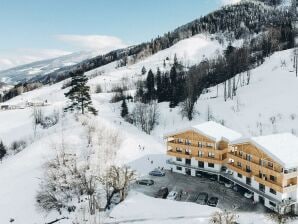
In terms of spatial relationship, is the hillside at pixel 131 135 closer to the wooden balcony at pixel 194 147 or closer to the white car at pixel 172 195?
the white car at pixel 172 195

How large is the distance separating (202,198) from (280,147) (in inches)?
507

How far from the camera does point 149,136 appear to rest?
281 feet

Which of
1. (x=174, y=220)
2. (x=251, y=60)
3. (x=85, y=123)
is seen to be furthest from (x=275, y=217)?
(x=251, y=60)

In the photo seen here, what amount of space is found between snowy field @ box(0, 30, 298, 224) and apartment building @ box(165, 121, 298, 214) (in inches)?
188

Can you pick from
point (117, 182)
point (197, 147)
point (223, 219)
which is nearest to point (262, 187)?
point (223, 219)

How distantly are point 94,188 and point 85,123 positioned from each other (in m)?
25.4

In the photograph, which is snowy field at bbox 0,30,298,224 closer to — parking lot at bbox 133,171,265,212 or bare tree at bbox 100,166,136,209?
bare tree at bbox 100,166,136,209

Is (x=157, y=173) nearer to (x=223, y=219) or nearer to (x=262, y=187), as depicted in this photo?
(x=262, y=187)

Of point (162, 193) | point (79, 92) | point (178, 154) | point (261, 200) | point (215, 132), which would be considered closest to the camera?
point (261, 200)

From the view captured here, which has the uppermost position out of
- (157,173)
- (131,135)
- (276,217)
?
(131,135)

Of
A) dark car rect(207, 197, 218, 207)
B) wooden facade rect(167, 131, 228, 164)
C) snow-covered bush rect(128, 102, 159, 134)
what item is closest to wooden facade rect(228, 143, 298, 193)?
wooden facade rect(167, 131, 228, 164)

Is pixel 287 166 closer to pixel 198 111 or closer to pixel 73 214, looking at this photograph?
pixel 73 214

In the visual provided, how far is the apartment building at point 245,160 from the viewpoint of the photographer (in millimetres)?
45906

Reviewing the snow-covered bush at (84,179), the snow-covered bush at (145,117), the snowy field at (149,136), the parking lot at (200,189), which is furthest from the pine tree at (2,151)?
the parking lot at (200,189)
